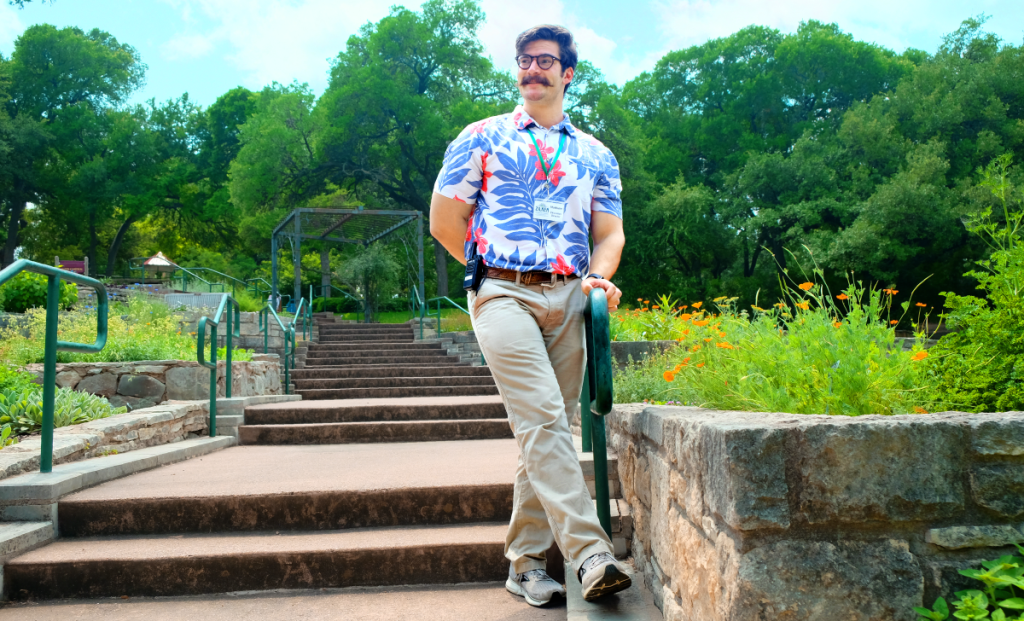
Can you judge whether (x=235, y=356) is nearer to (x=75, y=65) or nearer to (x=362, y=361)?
(x=362, y=361)

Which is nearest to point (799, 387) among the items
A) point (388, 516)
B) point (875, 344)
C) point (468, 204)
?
point (875, 344)

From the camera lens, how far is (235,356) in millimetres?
7281

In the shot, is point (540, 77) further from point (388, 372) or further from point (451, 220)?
point (388, 372)

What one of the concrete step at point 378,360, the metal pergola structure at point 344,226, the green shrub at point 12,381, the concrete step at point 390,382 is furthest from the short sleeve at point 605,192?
the metal pergola structure at point 344,226

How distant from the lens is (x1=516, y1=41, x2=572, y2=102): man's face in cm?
213

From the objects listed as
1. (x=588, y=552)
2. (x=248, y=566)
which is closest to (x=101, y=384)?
(x=248, y=566)

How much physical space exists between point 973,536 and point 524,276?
1.24 m

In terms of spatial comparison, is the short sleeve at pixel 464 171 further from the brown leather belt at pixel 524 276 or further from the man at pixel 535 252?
the brown leather belt at pixel 524 276

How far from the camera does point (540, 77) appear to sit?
84.7 inches

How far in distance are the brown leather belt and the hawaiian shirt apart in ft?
0.07

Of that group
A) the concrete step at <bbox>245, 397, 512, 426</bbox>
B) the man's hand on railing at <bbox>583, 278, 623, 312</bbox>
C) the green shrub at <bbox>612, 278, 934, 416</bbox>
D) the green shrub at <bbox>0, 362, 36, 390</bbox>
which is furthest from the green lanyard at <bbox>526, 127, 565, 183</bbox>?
the green shrub at <bbox>0, 362, 36, 390</bbox>

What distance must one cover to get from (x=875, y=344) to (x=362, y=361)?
30.9 feet

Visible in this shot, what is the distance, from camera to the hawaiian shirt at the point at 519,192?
2.03 metres

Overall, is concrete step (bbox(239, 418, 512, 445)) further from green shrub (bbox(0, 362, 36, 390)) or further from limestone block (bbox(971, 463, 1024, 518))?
limestone block (bbox(971, 463, 1024, 518))
